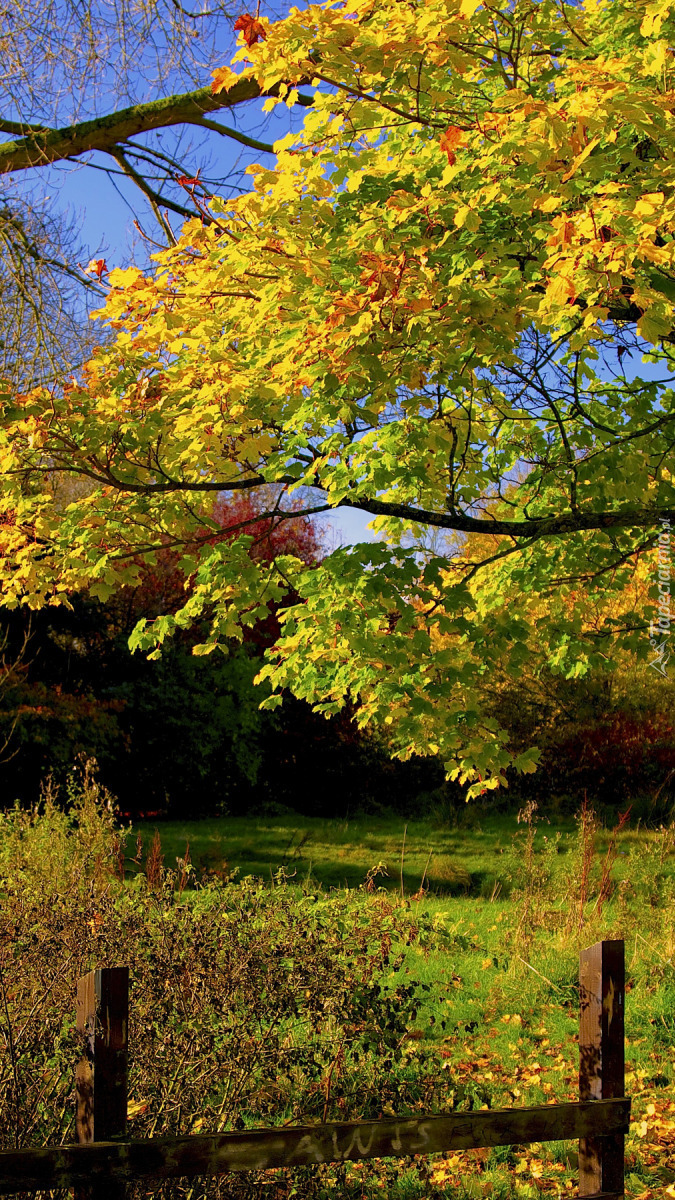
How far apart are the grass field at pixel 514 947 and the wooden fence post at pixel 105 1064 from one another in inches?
79.9

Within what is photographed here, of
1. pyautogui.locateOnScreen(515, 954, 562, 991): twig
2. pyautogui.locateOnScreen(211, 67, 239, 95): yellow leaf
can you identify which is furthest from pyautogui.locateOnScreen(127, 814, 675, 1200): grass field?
pyautogui.locateOnScreen(211, 67, 239, 95): yellow leaf

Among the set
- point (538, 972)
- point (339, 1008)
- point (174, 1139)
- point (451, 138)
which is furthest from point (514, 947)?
point (451, 138)

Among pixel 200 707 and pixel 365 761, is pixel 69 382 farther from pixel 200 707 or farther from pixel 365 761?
pixel 365 761

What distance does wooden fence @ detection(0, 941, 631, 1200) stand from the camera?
2338 mm

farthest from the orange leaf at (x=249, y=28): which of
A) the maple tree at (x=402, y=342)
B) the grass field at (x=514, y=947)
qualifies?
the grass field at (x=514, y=947)

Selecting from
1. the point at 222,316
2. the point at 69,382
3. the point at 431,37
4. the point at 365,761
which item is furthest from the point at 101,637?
the point at 431,37

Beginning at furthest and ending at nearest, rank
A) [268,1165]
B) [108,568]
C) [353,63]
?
[108,568], [353,63], [268,1165]

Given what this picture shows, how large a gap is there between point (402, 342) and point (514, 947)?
194 inches

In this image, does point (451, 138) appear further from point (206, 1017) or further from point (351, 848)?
point (351, 848)

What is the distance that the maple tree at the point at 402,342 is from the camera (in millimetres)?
3680

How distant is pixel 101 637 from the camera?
46.9 ft

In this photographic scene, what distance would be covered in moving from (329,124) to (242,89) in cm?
280

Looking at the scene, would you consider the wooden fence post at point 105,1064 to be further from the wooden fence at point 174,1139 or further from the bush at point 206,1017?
the bush at point 206,1017

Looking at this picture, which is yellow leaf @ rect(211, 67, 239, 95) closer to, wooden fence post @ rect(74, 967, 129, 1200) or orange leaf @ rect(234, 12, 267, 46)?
orange leaf @ rect(234, 12, 267, 46)
